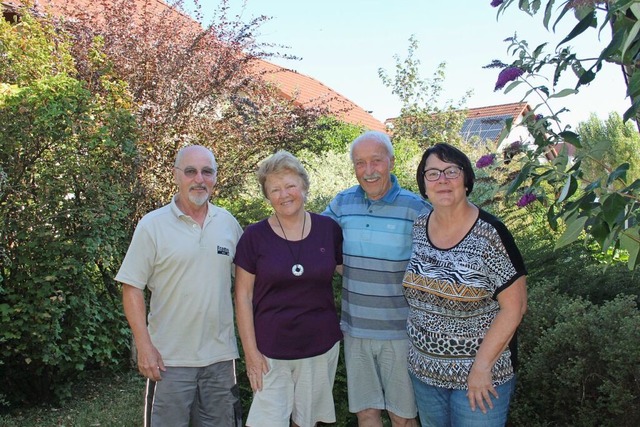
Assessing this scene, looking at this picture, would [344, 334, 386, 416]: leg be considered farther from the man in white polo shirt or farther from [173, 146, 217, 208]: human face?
[173, 146, 217, 208]: human face

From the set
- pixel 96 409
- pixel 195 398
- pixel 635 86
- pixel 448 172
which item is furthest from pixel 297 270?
pixel 96 409

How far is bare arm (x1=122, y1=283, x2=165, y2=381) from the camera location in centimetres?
310

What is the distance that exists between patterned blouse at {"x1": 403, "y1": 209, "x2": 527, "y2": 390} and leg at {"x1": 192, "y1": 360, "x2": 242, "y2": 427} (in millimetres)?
1134

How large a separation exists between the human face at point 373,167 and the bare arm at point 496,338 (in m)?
1.03

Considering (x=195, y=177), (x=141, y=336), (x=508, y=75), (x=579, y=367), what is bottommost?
(x=579, y=367)

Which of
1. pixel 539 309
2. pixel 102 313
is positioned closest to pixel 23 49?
A: pixel 102 313

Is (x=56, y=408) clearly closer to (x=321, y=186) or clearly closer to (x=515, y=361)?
(x=515, y=361)

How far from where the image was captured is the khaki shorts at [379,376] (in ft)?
10.6

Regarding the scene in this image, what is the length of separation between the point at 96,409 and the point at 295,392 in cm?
302

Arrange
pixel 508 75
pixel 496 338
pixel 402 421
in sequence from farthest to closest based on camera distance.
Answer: pixel 402 421 → pixel 496 338 → pixel 508 75

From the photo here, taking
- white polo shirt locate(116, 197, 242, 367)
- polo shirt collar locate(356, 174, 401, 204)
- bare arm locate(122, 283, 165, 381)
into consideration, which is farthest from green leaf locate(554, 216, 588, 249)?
bare arm locate(122, 283, 165, 381)

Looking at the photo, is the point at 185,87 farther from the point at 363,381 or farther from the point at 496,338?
the point at 496,338

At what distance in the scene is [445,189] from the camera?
273 cm

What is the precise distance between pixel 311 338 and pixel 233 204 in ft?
13.6
